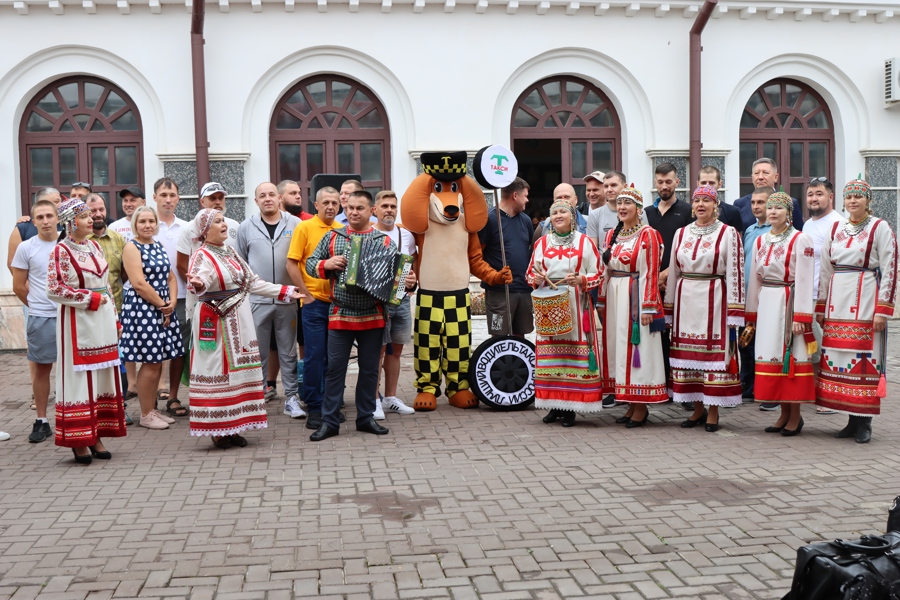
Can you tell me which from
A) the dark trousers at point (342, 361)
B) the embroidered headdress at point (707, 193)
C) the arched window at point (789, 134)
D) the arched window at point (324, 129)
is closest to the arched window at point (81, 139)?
the arched window at point (324, 129)

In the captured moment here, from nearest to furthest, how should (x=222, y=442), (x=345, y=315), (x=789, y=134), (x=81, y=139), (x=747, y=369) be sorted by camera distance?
(x=222, y=442) < (x=345, y=315) < (x=747, y=369) < (x=81, y=139) < (x=789, y=134)

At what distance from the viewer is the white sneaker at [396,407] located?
805 cm

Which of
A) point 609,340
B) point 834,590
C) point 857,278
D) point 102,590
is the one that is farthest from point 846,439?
point 102,590

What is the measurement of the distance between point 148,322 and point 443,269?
2.36 m

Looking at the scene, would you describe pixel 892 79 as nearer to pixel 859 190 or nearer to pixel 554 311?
pixel 859 190

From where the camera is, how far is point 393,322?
8008mm

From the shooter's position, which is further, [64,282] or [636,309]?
[636,309]

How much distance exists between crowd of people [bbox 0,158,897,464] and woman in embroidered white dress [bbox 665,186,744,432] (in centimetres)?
1

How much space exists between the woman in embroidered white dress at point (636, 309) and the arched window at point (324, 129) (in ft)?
19.9

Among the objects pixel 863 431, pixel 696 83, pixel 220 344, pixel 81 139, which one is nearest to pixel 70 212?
pixel 220 344

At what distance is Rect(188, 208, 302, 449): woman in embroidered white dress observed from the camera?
656 centimetres

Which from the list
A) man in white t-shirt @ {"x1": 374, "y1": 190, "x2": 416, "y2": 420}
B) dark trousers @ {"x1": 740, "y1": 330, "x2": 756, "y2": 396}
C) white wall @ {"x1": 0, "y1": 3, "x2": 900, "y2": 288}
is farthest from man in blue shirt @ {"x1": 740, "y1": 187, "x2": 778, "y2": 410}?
white wall @ {"x1": 0, "y1": 3, "x2": 900, "y2": 288}

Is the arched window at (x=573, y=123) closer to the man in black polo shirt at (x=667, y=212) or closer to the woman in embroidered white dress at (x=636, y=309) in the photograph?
the man in black polo shirt at (x=667, y=212)

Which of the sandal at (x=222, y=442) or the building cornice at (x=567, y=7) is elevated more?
the building cornice at (x=567, y=7)
